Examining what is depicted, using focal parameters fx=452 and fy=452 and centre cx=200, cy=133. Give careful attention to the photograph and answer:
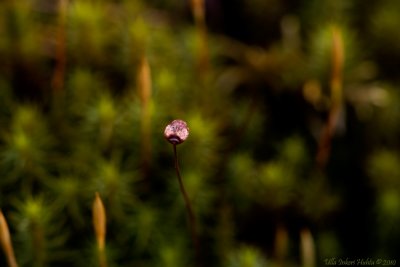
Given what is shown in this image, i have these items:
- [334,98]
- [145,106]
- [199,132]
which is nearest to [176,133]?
[145,106]

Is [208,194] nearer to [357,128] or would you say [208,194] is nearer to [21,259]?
[21,259]

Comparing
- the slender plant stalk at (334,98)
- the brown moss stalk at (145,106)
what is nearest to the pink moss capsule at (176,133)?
the brown moss stalk at (145,106)

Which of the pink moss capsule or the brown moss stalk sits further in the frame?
the brown moss stalk

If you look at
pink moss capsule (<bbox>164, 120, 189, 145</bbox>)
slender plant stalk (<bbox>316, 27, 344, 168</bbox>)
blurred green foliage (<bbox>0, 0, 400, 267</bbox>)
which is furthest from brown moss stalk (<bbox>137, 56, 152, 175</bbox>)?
slender plant stalk (<bbox>316, 27, 344, 168</bbox>)

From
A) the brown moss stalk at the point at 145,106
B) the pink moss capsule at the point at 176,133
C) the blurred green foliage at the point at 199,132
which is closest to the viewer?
the pink moss capsule at the point at 176,133

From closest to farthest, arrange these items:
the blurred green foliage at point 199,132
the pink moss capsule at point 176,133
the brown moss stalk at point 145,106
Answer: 1. the pink moss capsule at point 176,133
2. the brown moss stalk at point 145,106
3. the blurred green foliage at point 199,132

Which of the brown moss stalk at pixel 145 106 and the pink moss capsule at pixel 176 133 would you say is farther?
the brown moss stalk at pixel 145 106

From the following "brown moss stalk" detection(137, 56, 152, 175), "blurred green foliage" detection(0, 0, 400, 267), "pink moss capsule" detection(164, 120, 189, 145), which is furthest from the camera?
"blurred green foliage" detection(0, 0, 400, 267)

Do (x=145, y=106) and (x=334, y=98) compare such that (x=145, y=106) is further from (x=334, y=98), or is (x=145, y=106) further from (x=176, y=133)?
(x=334, y=98)

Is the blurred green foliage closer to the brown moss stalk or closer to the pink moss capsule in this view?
the brown moss stalk

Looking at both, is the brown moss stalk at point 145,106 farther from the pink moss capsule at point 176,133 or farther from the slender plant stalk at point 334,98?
the slender plant stalk at point 334,98
